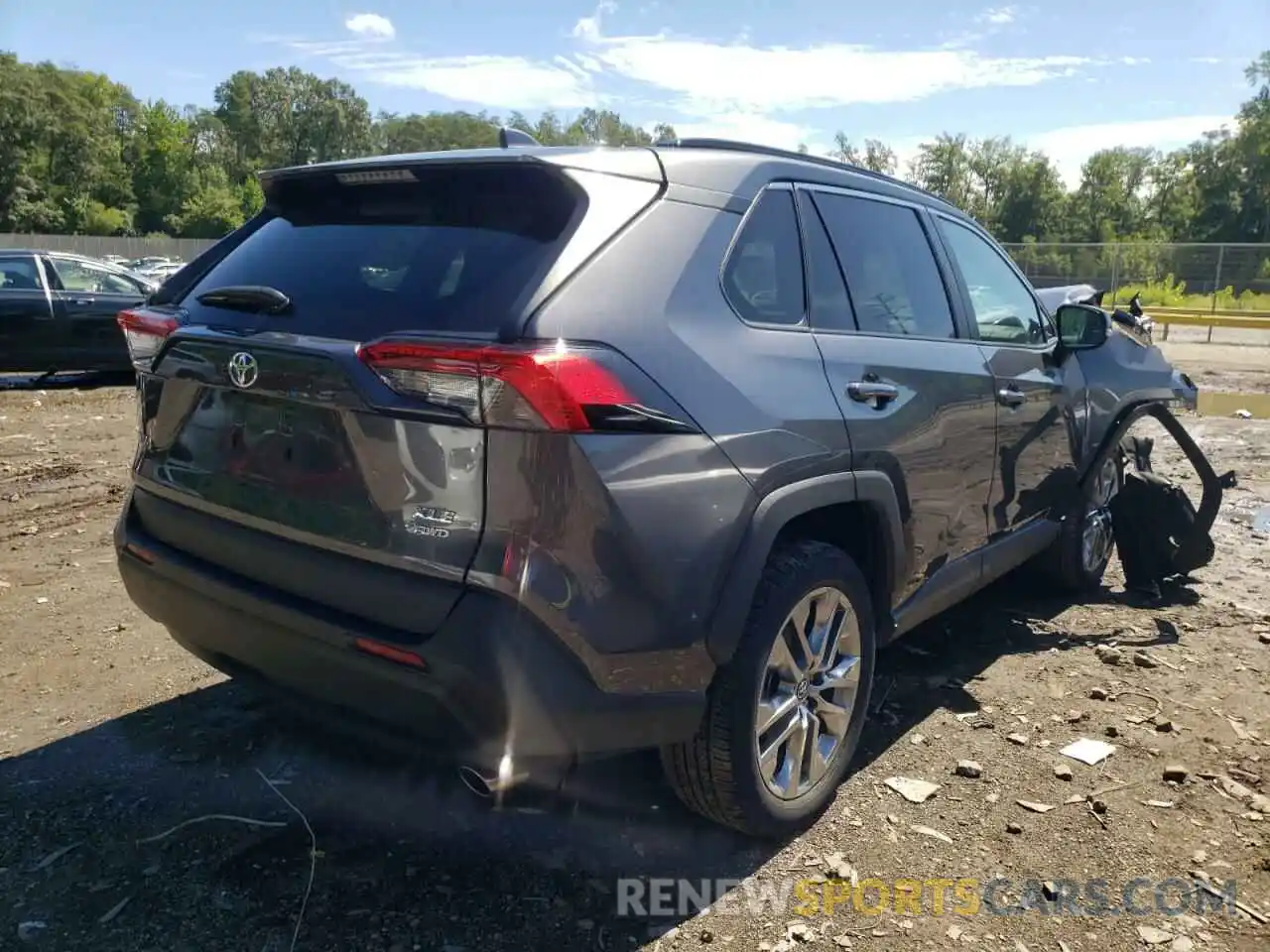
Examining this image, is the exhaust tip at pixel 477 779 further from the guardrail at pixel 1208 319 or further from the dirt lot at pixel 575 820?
the guardrail at pixel 1208 319

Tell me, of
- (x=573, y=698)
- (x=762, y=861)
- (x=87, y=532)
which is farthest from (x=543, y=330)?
(x=87, y=532)

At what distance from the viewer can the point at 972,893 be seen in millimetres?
2666

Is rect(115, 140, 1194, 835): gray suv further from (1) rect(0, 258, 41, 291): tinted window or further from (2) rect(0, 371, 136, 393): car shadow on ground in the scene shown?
(2) rect(0, 371, 136, 393): car shadow on ground

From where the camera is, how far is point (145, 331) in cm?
283

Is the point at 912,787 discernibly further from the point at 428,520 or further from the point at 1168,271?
the point at 1168,271

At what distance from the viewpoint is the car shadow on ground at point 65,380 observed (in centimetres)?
1130

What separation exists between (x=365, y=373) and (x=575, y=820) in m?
1.54

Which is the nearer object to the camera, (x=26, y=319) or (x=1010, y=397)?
(x=1010, y=397)

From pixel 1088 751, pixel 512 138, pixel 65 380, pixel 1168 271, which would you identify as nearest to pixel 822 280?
pixel 512 138

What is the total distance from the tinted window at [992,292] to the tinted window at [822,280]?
101cm

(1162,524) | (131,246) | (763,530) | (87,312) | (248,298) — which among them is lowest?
(1162,524)

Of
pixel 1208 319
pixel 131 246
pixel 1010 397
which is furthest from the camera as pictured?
pixel 131 246

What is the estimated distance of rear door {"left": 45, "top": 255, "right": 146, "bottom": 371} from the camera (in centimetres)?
1088

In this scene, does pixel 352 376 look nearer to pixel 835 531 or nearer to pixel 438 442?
pixel 438 442
